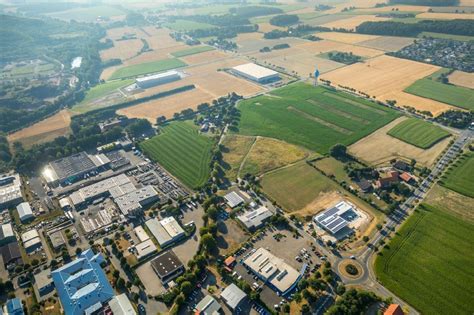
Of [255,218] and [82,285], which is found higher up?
[255,218]

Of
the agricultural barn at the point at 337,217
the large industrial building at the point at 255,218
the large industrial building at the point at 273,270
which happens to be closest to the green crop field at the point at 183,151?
the large industrial building at the point at 255,218

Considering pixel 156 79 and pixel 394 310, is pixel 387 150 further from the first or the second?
pixel 156 79

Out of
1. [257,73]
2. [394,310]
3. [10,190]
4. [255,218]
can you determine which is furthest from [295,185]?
[257,73]

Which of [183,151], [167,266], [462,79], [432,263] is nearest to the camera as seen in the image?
[432,263]

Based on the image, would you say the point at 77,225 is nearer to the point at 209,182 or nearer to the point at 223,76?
the point at 209,182

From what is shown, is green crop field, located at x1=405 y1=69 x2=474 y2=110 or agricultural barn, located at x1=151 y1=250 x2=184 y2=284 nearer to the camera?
agricultural barn, located at x1=151 y1=250 x2=184 y2=284

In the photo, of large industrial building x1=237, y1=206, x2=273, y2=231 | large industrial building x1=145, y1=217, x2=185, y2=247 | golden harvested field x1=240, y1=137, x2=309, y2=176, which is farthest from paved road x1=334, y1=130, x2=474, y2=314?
large industrial building x1=145, y1=217, x2=185, y2=247

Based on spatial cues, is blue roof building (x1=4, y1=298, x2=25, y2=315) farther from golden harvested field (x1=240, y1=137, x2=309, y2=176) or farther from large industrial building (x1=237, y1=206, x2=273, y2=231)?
golden harvested field (x1=240, y1=137, x2=309, y2=176)

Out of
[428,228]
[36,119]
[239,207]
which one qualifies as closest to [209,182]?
[239,207]
